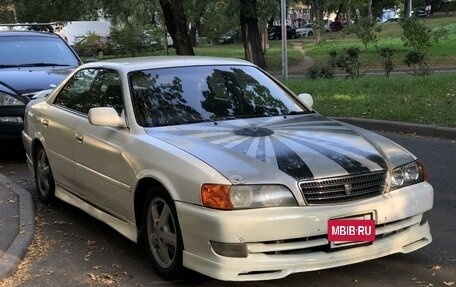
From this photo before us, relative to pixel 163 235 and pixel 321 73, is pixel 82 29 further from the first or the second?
pixel 163 235

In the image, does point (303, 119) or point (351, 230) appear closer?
point (351, 230)

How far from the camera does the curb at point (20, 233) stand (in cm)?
448

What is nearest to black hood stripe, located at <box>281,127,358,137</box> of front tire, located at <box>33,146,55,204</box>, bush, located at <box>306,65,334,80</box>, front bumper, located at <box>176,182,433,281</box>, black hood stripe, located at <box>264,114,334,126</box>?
black hood stripe, located at <box>264,114,334,126</box>

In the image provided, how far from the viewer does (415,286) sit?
4062 millimetres

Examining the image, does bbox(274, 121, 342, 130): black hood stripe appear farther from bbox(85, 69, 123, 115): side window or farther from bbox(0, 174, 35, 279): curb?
bbox(0, 174, 35, 279): curb

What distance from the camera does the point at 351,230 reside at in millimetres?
3758

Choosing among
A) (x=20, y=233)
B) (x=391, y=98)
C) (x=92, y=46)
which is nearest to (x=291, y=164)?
(x=20, y=233)

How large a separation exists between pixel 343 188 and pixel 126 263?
70.7 inches

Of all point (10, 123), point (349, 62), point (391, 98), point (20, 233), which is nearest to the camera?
point (20, 233)

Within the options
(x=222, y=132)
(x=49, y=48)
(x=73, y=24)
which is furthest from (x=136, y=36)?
(x=222, y=132)

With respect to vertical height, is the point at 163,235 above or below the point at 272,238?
below

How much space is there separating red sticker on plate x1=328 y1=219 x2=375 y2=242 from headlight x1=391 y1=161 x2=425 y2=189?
42cm

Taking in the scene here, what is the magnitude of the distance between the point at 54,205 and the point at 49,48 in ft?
14.4

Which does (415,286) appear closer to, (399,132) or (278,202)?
(278,202)
